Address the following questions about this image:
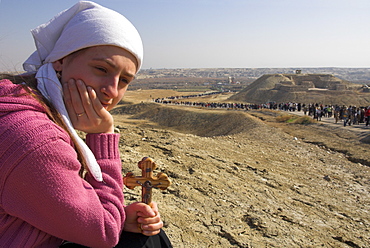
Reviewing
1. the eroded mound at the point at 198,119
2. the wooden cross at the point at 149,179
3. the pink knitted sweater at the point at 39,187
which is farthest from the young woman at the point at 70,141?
the eroded mound at the point at 198,119

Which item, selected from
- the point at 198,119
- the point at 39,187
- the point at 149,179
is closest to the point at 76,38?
the point at 39,187

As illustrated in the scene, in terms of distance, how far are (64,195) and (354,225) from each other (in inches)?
244

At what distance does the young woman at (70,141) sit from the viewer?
1.23 m

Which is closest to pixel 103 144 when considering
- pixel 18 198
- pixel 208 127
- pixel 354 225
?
pixel 18 198

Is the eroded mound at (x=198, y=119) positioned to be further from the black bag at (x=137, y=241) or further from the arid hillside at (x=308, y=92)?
the arid hillside at (x=308, y=92)

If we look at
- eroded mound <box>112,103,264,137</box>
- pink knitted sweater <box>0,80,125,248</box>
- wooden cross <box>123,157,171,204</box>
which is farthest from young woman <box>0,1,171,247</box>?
eroded mound <box>112,103,264,137</box>

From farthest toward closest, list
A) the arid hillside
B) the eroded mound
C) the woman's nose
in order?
the arid hillside, the eroded mound, the woman's nose

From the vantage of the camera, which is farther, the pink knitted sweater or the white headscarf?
the white headscarf

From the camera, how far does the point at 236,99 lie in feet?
204

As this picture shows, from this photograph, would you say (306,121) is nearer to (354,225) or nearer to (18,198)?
(354,225)

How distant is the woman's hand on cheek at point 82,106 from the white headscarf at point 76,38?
0.06 meters

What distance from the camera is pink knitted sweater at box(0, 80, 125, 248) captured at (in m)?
1.21

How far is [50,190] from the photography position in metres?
1.23

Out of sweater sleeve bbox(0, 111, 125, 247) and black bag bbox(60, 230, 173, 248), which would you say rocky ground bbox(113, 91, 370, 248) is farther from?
sweater sleeve bbox(0, 111, 125, 247)
